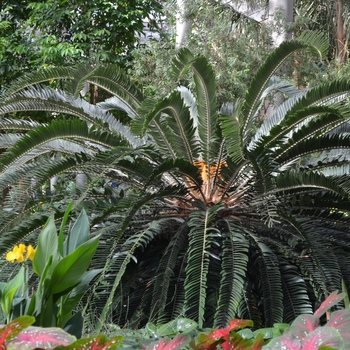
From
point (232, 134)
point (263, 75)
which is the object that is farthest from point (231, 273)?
point (263, 75)

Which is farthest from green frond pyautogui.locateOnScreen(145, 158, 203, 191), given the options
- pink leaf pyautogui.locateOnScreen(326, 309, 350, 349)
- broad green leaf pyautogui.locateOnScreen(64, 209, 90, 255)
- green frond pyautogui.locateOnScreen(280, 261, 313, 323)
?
pink leaf pyautogui.locateOnScreen(326, 309, 350, 349)

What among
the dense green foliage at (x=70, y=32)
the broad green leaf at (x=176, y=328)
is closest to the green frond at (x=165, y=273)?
the broad green leaf at (x=176, y=328)

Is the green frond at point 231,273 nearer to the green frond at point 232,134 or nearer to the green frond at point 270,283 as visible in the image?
the green frond at point 270,283

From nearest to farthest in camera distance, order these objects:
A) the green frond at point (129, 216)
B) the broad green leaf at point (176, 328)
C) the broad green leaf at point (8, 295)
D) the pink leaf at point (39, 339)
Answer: the pink leaf at point (39, 339) → the broad green leaf at point (8, 295) → the broad green leaf at point (176, 328) → the green frond at point (129, 216)

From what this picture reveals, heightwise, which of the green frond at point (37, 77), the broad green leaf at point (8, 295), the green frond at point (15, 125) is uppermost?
the green frond at point (37, 77)

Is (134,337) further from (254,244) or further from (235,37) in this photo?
(235,37)

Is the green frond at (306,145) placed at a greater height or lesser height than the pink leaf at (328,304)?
greater

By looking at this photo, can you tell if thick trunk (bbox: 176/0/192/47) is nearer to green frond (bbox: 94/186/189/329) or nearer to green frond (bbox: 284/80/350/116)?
green frond (bbox: 284/80/350/116)

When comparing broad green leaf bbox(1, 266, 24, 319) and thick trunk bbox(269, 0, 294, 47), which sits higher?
thick trunk bbox(269, 0, 294, 47)

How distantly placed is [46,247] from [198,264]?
5.82 feet

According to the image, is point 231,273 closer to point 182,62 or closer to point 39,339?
point 182,62

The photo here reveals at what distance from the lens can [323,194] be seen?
4527mm

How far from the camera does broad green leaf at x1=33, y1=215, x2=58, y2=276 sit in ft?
7.30

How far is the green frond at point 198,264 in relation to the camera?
3777mm
